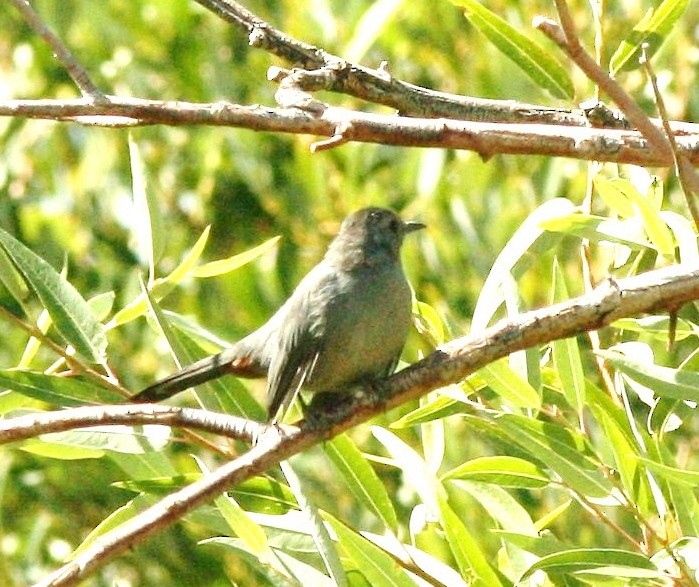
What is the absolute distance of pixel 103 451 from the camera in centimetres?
332

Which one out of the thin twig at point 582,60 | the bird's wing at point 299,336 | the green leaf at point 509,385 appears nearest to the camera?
the thin twig at point 582,60

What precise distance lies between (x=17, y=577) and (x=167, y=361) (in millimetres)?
1164

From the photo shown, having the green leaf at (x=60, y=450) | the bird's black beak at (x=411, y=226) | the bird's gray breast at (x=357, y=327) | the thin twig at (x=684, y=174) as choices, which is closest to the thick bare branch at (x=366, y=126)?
the thin twig at (x=684, y=174)

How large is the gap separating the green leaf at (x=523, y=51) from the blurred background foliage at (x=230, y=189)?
68.5 inches

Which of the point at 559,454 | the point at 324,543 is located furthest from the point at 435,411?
the point at 324,543

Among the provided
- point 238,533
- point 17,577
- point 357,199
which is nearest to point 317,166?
point 357,199

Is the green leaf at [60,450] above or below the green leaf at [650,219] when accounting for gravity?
below

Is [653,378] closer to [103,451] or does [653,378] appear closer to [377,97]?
[377,97]

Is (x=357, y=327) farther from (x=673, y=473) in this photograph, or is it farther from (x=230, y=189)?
(x=230, y=189)

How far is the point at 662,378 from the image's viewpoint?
2.85 meters

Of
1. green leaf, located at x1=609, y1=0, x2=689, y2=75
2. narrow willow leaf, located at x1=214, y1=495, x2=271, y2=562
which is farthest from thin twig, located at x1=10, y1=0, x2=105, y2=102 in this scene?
green leaf, located at x1=609, y1=0, x2=689, y2=75

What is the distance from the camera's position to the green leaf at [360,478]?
3.21 m

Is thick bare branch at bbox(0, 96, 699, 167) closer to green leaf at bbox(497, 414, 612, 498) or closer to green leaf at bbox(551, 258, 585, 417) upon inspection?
green leaf at bbox(551, 258, 585, 417)

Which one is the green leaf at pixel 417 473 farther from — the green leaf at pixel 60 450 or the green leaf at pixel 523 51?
the green leaf at pixel 523 51
